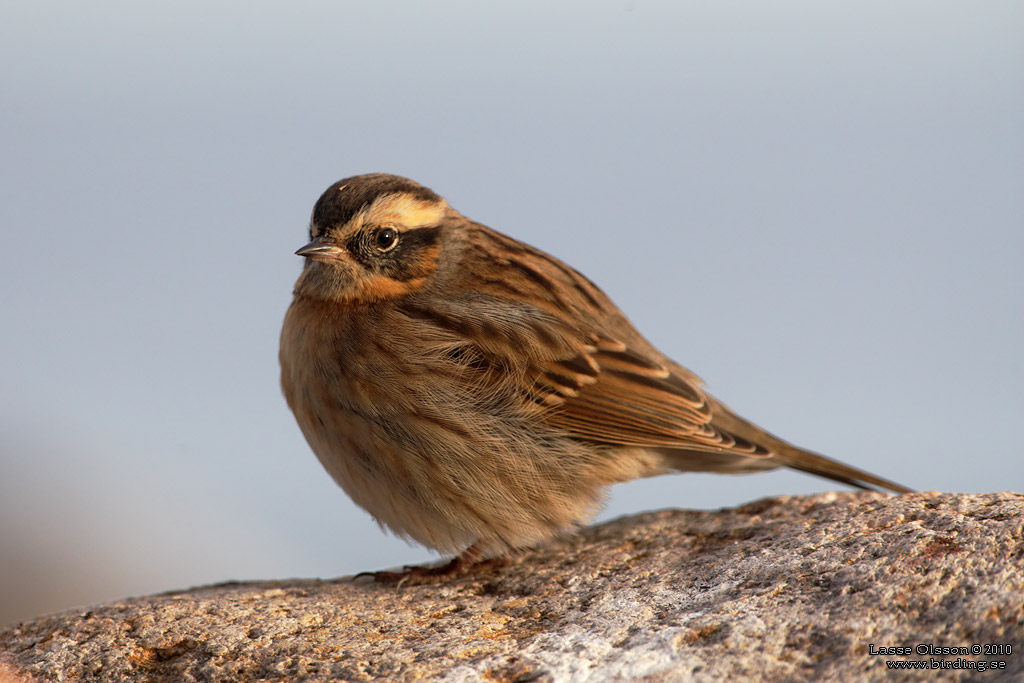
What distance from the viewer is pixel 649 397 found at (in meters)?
5.77

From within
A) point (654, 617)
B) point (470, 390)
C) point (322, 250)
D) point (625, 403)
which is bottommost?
point (654, 617)

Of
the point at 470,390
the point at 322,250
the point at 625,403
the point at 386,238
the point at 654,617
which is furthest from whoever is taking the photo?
the point at 386,238

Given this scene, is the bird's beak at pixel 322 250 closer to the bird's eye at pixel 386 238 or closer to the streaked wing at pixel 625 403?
the bird's eye at pixel 386 238

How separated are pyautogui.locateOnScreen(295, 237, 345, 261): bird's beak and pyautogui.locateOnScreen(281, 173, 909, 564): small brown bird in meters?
0.01

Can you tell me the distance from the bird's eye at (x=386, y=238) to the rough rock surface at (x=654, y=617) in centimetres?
203

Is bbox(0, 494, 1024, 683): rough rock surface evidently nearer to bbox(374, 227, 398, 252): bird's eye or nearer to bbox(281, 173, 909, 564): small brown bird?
bbox(281, 173, 909, 564): small brown bird

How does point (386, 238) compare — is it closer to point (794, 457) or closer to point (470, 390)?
point (470, 390)

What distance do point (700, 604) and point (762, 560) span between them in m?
0.48

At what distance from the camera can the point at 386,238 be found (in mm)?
6070

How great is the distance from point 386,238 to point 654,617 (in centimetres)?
308

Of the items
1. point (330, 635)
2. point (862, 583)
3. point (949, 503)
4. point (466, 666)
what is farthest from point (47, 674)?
point (949, 503)

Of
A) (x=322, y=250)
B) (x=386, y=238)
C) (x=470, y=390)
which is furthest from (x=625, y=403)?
(x=322, y=250)

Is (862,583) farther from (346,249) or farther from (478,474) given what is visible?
(346,249)

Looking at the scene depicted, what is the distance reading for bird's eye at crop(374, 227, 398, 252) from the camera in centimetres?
603
